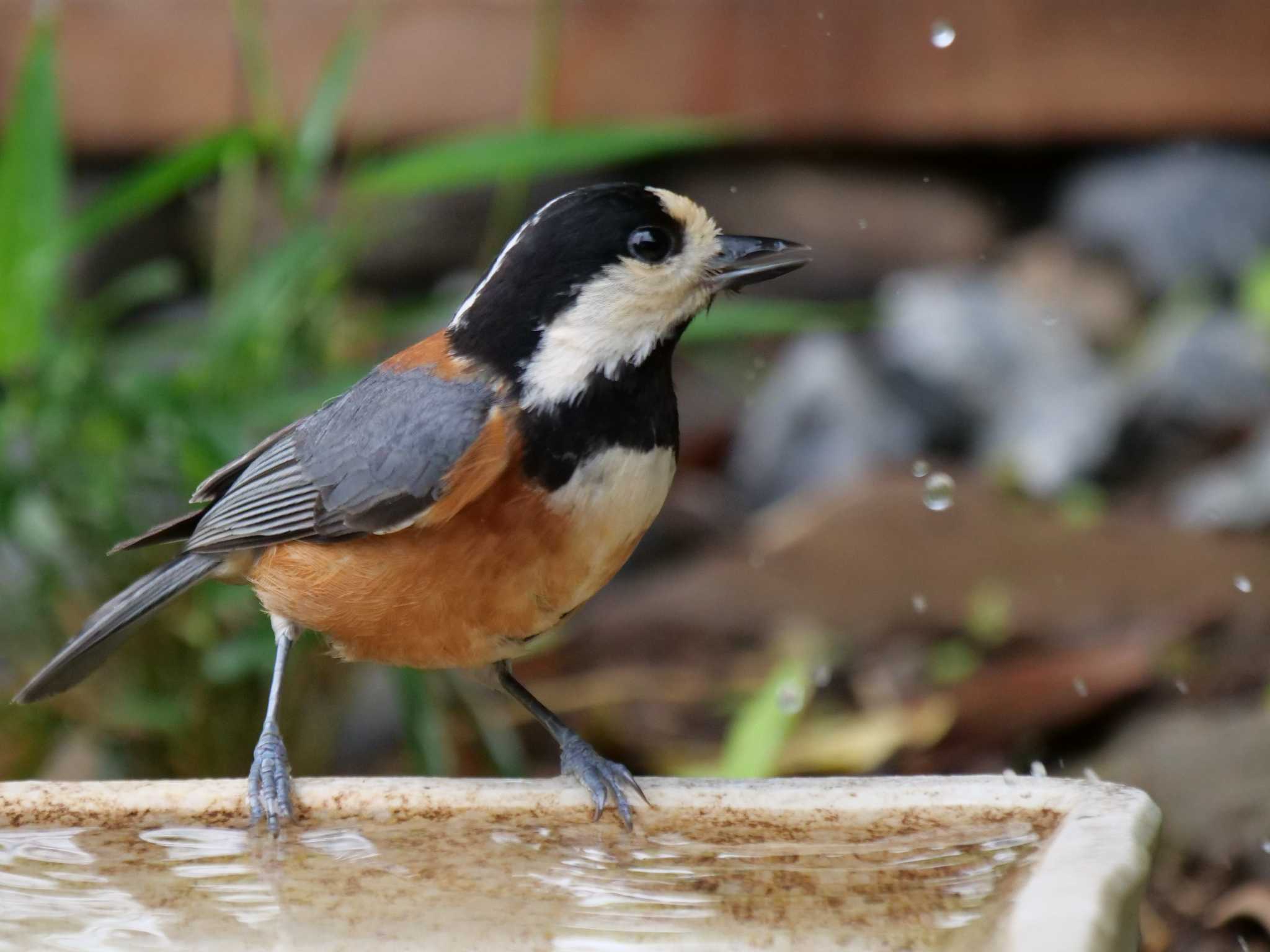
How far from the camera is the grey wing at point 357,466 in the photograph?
2.63 metres

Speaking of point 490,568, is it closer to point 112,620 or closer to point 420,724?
point 112,620

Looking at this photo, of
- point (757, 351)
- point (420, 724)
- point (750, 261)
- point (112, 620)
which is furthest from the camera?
point (757, 351)

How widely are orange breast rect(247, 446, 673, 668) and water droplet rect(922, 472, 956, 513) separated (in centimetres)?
311

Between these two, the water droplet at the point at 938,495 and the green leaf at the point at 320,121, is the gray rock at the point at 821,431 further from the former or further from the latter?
the green leaf at the point at 320,121

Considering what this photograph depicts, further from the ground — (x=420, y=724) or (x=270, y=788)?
(x=270, y=788)

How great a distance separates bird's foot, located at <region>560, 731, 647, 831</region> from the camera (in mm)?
2508

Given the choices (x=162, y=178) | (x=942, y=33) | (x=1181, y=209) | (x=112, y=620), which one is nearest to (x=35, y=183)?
(x=162, y=178)

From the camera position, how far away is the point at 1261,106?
21.2ft

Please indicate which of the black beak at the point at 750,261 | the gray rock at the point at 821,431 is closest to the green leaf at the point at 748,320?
the black beak at the point at 750,261

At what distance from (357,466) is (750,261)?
715 millimetres

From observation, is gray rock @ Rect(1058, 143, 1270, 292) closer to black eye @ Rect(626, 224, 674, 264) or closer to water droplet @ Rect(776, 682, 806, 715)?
water droplet @ Rect(776, 682, 806, 715)

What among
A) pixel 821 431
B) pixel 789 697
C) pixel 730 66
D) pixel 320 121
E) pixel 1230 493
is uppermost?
pixel 730 66

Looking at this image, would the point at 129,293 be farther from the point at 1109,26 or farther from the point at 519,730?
the point at 1109,26

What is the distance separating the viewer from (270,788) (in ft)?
8.36
